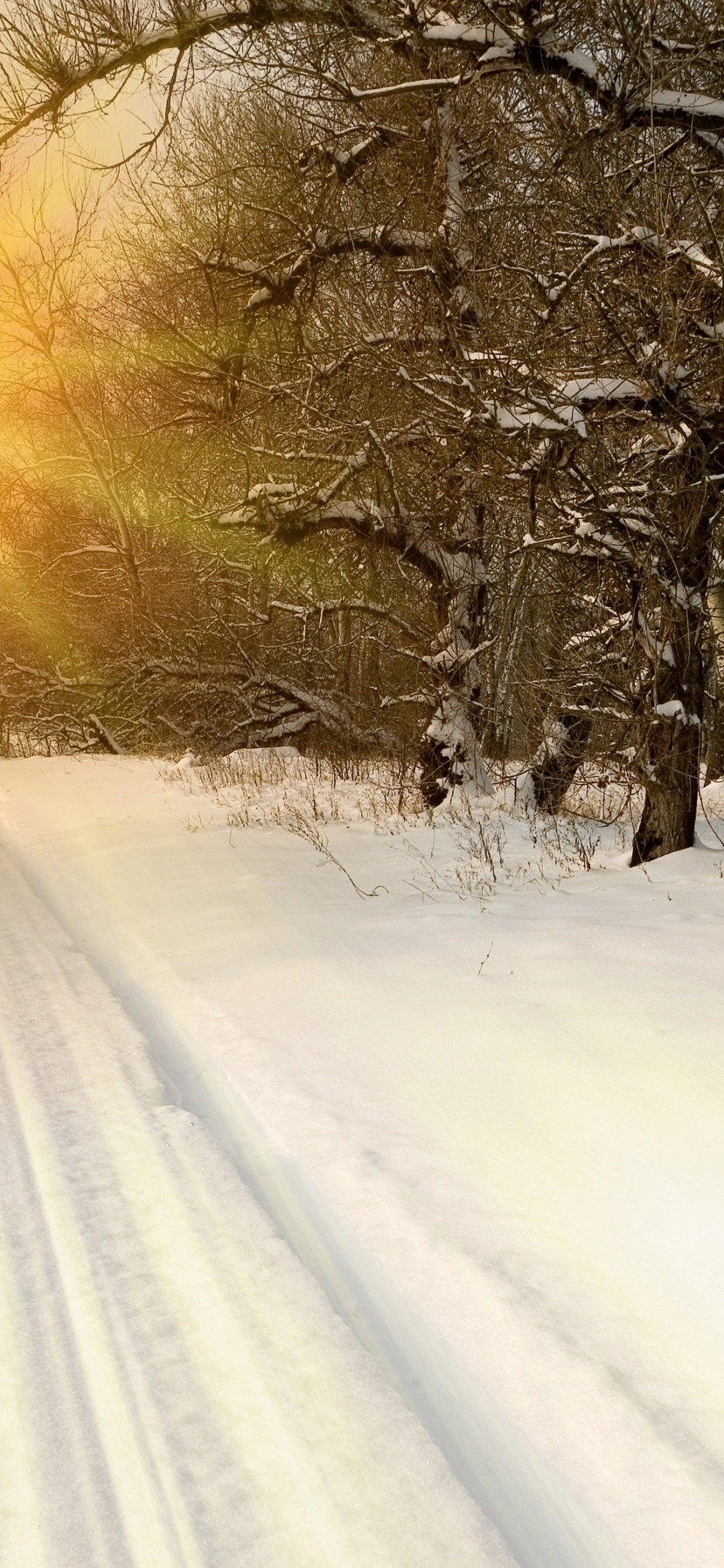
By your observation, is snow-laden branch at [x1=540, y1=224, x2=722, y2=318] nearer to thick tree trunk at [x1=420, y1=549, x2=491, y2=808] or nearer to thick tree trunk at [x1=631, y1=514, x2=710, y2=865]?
thick tree trunk at [x1=631, y1=514, x2=710, y2=865]

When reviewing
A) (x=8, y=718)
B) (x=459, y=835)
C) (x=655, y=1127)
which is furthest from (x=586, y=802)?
(x=8, y=718)

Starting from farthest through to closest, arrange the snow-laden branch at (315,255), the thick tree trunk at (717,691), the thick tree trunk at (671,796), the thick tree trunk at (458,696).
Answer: the thick tree trunk at (458,696), the snow-laden branch at (315,255), the thick tree trunk at (717,691), the thick tree trunk at (671,796)

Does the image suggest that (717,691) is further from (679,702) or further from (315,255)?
(315,255)

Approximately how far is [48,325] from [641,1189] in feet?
58.0

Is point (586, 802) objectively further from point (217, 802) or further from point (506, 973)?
point (506, 973)

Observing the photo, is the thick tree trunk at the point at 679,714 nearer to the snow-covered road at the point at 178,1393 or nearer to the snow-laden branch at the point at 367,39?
the snow-laden branch at the point at 367,39

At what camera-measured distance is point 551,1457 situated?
6.89 feet

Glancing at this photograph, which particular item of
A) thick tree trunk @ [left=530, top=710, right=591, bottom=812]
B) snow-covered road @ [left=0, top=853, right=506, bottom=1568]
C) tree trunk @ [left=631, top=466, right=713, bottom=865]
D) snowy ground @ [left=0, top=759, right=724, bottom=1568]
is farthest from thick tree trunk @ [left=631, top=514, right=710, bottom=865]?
snow-covered road @ [left=0, top=853, right=506, bottom=1568]

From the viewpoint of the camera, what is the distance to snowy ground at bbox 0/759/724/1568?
6.47ft

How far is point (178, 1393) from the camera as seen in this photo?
223 cm

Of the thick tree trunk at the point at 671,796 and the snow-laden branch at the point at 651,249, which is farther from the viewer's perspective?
the thick tree trunk at the point at 671,796

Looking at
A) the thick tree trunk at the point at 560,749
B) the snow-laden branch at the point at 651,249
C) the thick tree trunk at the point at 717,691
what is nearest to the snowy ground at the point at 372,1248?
the thick tree trunk at the point at 717,691

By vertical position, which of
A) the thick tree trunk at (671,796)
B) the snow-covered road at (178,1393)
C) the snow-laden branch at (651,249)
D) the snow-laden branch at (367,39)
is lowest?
the snow-covered road at (178,1393)

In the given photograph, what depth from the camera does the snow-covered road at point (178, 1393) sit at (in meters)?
1.88
